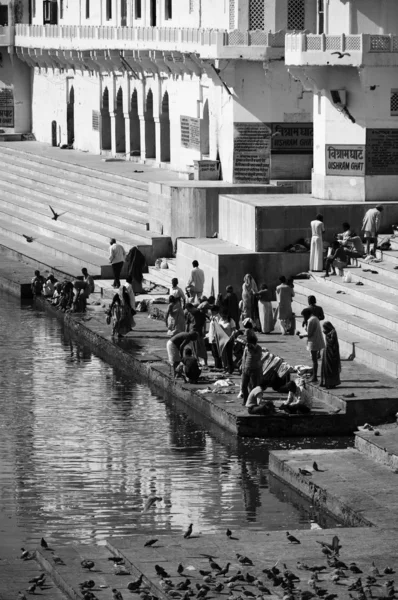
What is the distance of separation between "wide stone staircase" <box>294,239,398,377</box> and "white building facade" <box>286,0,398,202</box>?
2896 millimetres

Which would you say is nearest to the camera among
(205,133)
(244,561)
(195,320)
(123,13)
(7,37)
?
(244,561)

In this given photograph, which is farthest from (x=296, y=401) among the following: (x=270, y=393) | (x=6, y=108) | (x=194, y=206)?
(x=6, y=108)

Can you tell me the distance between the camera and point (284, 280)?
85.2 ft

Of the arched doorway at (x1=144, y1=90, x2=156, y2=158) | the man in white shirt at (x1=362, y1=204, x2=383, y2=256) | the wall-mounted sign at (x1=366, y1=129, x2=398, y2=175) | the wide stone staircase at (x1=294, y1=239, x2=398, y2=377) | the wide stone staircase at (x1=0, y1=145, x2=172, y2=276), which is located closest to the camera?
the wide stone staircase at (x1=294, y1=239, x2=398, y2=377)

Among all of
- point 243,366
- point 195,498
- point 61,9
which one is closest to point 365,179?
point 243,366

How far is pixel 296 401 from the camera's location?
848 inches

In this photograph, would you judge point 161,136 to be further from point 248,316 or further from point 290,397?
point 290,397

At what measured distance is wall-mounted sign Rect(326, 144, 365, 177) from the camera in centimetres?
3098

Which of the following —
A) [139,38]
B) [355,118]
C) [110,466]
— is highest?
[139,38]

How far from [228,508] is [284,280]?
7986 millimetres

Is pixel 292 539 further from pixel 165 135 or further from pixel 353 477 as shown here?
pixel 165 135

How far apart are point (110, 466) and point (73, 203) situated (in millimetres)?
21140

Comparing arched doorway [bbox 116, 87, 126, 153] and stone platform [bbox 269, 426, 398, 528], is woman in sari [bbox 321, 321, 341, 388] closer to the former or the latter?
stone platform [bbox 269, 426, 398, 528]

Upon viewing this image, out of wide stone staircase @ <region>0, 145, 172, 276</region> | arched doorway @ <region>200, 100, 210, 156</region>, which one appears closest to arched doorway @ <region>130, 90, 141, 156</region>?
wide stone staircase @ <region>0, 145, 172, 276</region>
